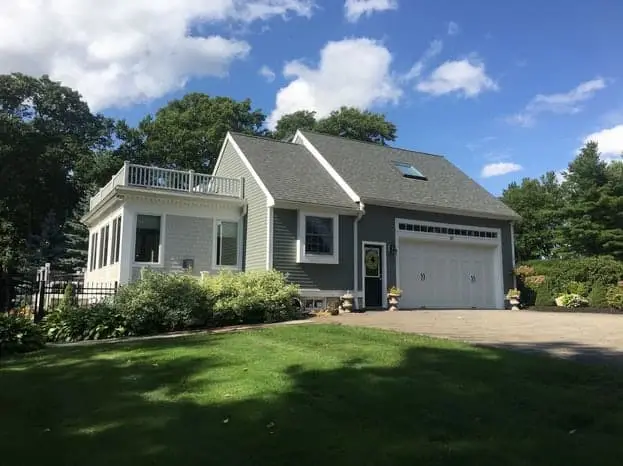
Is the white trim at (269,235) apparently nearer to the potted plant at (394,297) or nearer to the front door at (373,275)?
the front door at (373,275)

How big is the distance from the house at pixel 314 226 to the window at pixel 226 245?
36 millimetres

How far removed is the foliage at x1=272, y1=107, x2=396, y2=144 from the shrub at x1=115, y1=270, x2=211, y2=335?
29570 millimetres

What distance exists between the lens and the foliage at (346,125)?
41.2 meters

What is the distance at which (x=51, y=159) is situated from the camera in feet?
121

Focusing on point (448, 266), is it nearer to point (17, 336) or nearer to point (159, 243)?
point (159, 243)

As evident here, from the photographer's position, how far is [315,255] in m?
17.2

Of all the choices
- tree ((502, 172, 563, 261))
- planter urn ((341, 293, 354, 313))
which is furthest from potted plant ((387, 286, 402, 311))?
tree ((502, 172, 563, 261))

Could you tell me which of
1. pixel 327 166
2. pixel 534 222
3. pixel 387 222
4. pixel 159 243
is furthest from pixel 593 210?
pixel 159 243

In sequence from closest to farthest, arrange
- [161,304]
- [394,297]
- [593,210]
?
[161,304]
[394,297]
[593,210]

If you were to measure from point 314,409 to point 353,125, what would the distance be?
124ft

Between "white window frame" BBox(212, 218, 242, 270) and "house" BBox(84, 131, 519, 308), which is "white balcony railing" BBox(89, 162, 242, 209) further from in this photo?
"white window frame" BBox(212, 218, 242, 270)

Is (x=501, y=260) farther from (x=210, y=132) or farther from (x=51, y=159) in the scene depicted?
(x=51, y=159)

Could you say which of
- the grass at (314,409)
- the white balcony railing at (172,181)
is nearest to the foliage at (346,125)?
the white balcony railing at (172,181)

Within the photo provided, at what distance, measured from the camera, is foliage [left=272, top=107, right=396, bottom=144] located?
41.2m
